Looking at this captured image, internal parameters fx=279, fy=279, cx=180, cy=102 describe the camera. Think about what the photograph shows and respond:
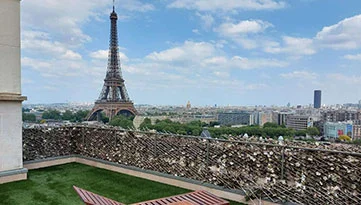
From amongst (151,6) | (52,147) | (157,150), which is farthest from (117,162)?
(151,6)

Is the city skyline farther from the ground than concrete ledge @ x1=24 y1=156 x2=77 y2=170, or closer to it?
farther from the ground

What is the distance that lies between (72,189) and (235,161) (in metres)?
3.26

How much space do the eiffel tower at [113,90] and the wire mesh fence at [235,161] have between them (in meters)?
36.3

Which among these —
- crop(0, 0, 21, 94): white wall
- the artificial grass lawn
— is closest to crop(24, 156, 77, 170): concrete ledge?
the artificial grass lawn

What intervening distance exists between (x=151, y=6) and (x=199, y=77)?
31.1 meters

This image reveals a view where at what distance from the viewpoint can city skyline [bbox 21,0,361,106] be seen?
56.1 ft

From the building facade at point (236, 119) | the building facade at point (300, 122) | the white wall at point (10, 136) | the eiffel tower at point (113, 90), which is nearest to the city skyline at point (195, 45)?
the eiffel tower at point (113, 90)

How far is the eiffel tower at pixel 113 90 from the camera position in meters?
42.0

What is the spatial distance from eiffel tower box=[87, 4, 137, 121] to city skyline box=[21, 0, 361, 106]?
1.25 m

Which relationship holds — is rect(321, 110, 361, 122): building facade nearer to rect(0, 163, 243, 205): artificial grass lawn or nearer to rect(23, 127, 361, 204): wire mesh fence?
rect(23, 127, 361, 204): wire mesh fence

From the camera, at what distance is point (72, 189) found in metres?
5.56

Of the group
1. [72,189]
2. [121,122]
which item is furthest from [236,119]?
[72,189]

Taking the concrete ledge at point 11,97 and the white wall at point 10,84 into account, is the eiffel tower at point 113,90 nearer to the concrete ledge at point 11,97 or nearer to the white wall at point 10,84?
the white wall at point 10,84

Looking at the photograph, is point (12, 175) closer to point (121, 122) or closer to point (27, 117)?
point (27, 117)
